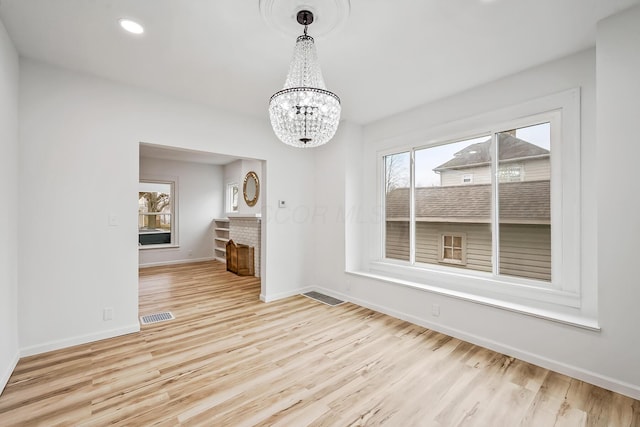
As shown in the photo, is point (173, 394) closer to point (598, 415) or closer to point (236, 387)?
point (236, 387)

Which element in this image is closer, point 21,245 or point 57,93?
point 21,245

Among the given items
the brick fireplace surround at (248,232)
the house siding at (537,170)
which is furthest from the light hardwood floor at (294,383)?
the brick fireplace surround at (248,232)

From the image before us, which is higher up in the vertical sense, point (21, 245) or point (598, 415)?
point (21, 245)

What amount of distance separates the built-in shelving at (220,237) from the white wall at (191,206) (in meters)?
0.12

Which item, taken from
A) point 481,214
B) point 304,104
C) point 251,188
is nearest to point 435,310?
point 481,214

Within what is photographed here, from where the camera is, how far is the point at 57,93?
8.57 feet

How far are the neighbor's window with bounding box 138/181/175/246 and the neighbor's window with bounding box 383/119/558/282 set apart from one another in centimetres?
574

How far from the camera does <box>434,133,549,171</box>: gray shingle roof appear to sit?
2.76m

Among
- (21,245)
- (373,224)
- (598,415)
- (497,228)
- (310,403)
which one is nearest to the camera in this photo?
(598,415)

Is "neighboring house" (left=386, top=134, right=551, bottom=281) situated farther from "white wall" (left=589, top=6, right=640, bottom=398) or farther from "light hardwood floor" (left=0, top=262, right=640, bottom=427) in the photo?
"light hardwood floor" (left=0, top=262, right=640, bottom=427)

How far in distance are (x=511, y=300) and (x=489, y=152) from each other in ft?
5.18

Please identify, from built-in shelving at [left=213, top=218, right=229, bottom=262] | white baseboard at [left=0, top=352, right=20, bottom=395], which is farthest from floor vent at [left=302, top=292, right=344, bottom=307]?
built-in shelving at [left=213, top=218, right=229, bottom=262]

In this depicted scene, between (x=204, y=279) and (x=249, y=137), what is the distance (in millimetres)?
3086

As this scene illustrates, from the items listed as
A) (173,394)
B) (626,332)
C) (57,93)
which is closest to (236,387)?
(173,394)
